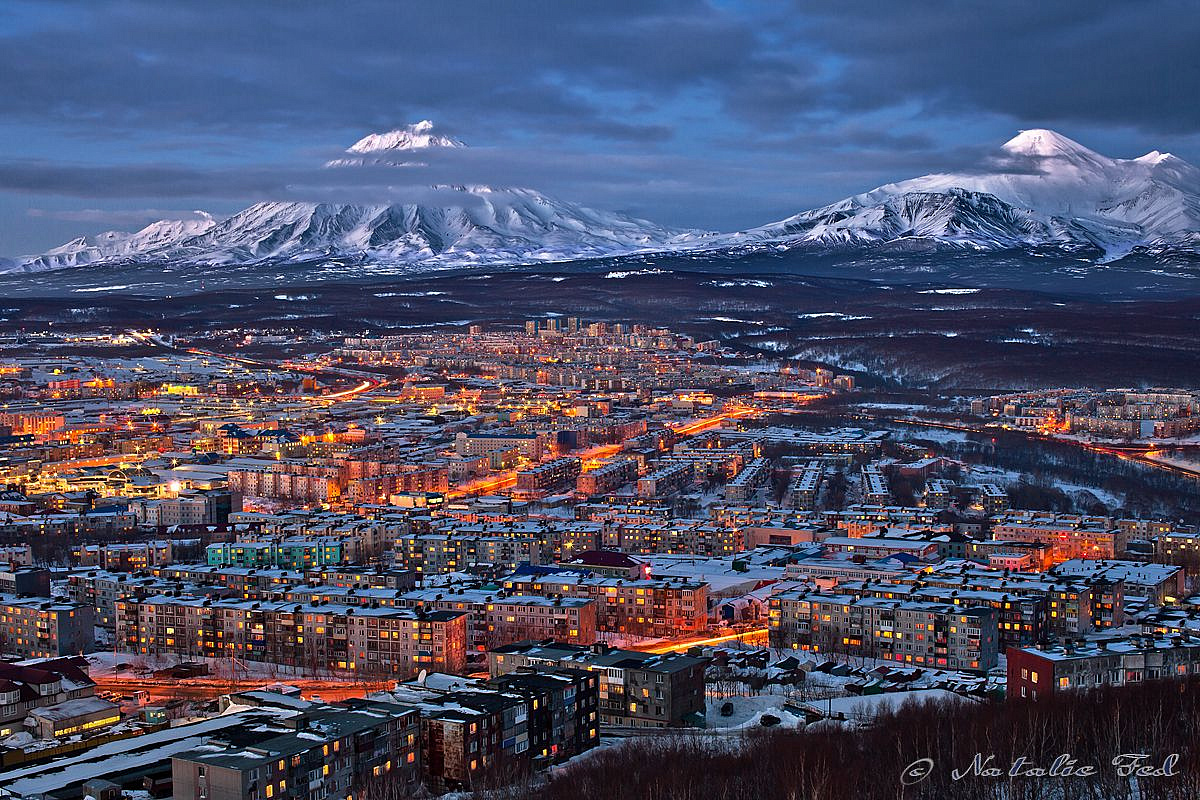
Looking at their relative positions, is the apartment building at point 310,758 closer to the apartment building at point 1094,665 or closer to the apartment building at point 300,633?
the apartment building at point 300,633

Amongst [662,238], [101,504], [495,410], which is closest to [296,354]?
[495,410]

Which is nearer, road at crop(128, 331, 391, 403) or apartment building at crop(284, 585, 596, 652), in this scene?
apartment building at crop(284, 585, 596, 652)

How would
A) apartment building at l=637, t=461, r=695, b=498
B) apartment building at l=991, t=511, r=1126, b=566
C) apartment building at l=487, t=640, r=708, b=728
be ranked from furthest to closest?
apartment building at l=637, t=461, r=695, b=498 < apartment building at l=991, t=511, r=1126, b=566 < apartment building at l=487, t=640, r=708, b=728

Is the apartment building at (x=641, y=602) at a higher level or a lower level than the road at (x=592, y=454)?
higher

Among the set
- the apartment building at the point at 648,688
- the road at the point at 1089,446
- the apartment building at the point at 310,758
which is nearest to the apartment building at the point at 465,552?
the apartment building at the point at 648,688

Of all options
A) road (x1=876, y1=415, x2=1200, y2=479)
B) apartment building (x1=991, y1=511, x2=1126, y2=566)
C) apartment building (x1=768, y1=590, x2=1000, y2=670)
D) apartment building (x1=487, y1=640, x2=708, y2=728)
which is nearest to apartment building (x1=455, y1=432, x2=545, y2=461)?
road (x1=876, y1=415, x2=1200, y2=479)

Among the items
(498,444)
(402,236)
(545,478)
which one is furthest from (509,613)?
(402,236)

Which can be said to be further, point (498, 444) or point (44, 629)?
point (498, 444)

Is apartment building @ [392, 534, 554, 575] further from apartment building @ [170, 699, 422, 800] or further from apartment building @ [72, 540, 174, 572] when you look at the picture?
apartment building @ [170, 699, 422, 800]

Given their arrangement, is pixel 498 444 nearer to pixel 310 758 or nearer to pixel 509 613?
pixel 509 613

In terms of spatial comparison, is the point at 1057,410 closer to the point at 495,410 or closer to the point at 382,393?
the point at 495,410
